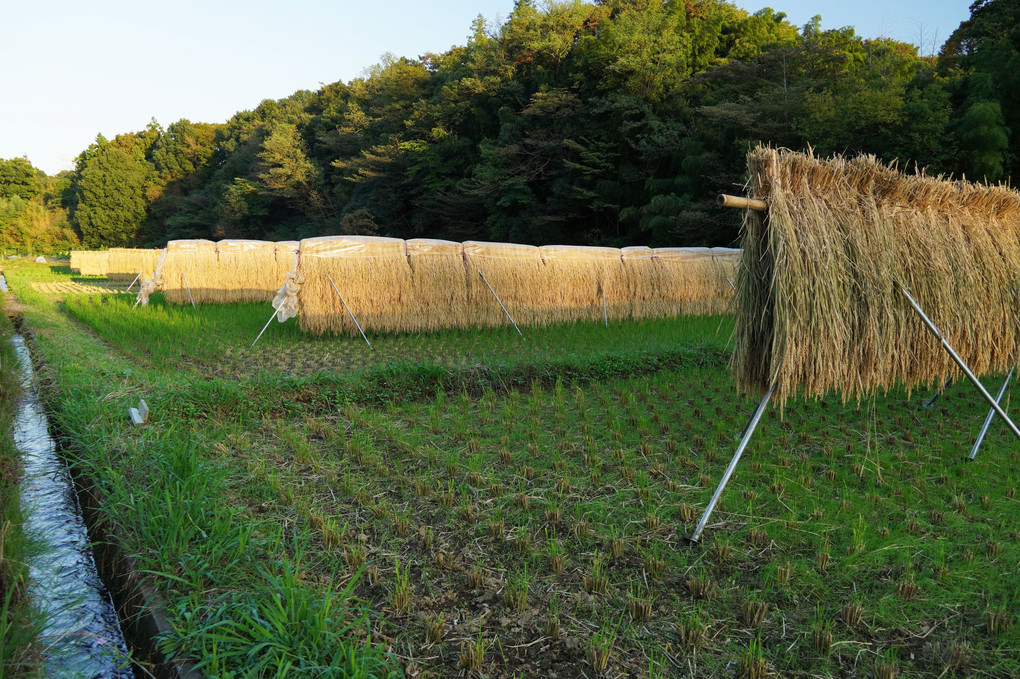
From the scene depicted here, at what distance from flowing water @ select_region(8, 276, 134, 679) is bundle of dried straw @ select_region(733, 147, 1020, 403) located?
3929mm

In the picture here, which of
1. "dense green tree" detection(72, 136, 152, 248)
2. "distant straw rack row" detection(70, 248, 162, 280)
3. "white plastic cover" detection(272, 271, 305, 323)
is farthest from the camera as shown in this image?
"dense green tree" detection(72, 136, 152, 248)

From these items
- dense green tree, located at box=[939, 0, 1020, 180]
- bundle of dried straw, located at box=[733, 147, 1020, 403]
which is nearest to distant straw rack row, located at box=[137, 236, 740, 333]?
dense green tree, located at box=[939, 0, 1020, 180]

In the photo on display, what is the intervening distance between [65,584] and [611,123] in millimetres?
29267

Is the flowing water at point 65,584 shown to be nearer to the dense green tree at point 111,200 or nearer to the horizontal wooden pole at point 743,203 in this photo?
the horizontal wooden pole at point 743,203

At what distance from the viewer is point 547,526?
382 cm

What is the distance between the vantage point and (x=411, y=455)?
5.14m

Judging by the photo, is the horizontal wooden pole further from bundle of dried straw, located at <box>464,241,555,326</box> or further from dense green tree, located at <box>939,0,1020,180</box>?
dense green tree, located at <box>939,0,1020,180</box>

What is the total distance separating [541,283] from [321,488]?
9.61 meters

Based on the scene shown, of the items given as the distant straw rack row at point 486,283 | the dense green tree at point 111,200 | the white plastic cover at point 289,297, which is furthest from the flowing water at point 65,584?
the dense green tree at point 111,200

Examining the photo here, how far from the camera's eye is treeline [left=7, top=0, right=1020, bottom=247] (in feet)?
62.2

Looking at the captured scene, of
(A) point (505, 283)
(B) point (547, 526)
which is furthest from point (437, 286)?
(B) point (547, 526)

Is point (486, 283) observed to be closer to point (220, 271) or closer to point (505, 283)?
point (505, 283)

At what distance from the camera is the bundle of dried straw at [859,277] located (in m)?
3.71

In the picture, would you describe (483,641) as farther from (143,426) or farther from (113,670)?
(143,426)
